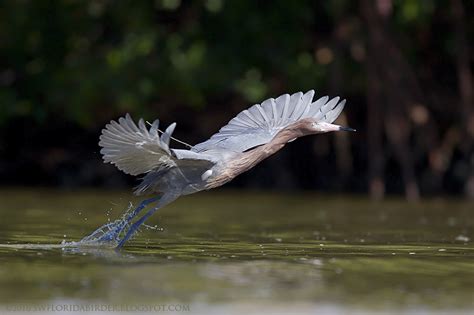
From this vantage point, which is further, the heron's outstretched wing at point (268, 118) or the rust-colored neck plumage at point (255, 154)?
the heron's outstretched wing at point (268, 118)

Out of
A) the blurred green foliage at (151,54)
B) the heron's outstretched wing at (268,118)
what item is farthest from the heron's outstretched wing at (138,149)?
the blurred green foliage at (151,54)

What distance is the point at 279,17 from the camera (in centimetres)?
1606

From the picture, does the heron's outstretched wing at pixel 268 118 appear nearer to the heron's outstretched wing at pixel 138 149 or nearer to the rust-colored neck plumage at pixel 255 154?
the rust-colored neck plumage at pixel 255 154

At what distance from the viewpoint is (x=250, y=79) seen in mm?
15539

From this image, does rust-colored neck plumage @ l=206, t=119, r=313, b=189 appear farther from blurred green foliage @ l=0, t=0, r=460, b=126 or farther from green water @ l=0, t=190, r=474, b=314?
blurred green foliage @ l=0, t=0, r=460, b=126

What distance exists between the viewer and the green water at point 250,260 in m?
5.68

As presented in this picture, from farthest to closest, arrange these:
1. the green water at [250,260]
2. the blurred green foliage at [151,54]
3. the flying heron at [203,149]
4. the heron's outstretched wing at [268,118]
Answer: the blurred green foliage at [151,54] → the heron's outstretched wing at [268,118] → the flying heron at [203,149] → the green water at [250,260]

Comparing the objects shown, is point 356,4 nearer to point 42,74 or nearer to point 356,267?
point 42,74

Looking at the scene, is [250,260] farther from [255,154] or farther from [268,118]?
[268,118]

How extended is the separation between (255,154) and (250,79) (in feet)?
Result: 24.7

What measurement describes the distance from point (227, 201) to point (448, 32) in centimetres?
512

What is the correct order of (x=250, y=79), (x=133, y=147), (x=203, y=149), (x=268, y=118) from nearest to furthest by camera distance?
(x=133, y=147)
(x=203, y=149)
(x=268, y=118)
(x=250, y=79)

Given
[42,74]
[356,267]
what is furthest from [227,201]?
[356,267]

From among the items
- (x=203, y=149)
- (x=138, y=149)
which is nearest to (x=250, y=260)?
(x=138, y=149)
